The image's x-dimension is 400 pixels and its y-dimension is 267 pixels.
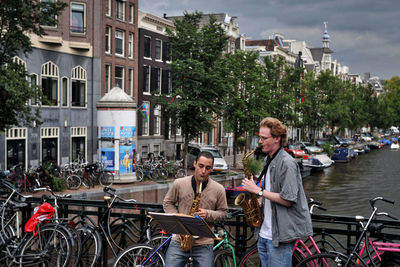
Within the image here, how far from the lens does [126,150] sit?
74.3 ft

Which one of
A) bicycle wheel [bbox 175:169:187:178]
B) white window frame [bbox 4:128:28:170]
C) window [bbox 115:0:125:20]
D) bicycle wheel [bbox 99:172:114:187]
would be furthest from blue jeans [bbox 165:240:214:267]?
window [bbox 115:0:125:20]

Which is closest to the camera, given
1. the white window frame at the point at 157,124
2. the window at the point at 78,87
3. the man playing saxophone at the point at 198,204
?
the man playing saxophone at the point at 198,204

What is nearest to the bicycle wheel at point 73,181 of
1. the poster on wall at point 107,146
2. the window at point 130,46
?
the poster on wall at point 107,146

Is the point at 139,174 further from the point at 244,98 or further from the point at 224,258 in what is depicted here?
the point at 224,258

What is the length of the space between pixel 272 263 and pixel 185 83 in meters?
23.0

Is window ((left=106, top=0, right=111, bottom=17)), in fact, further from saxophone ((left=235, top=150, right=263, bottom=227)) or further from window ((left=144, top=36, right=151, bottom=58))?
saxophone ((left=235, top=150, right=263, bottom=227))

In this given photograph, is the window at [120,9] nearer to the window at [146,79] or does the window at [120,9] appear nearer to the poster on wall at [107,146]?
the window at [146,79]

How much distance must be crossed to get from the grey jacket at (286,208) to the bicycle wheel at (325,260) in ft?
2.16

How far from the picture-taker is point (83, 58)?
29.9 metres

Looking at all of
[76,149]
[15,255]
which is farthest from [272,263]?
[76,149]

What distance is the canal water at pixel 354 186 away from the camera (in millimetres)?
26311

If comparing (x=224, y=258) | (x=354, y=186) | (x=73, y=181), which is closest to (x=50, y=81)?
(x=73, y=181)

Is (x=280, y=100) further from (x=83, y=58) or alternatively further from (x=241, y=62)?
(x=83, y=58)

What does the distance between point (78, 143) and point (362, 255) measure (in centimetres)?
2574
